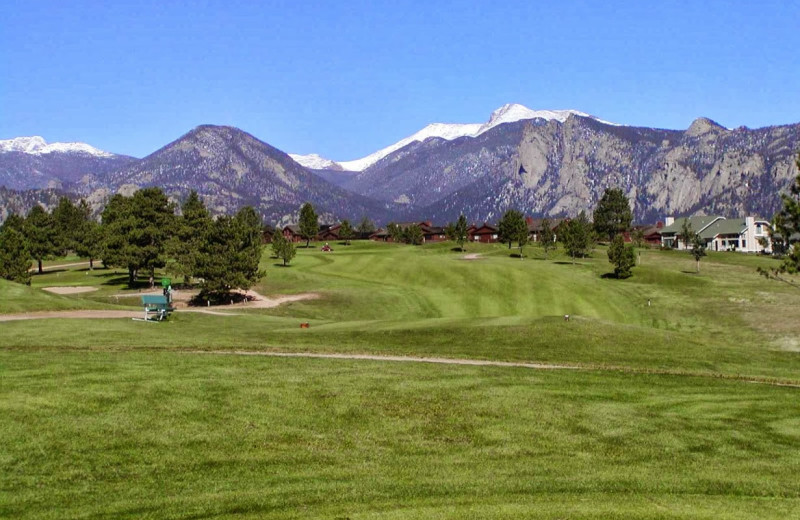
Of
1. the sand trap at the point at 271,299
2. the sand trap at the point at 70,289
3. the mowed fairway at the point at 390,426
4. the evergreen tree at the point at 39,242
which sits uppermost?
the evergreen tree at the point at 39,242

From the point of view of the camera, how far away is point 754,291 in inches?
3607

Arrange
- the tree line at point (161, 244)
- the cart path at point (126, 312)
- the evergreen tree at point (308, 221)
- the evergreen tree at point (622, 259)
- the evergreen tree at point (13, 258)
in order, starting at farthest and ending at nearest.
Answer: the evergreen tree at point (308, 221) → the evergreen tree at point (622, 259) → the evergreen tree at point (13, 258) → the tree line at point (161, 244) → the cart path at point (126, 312)

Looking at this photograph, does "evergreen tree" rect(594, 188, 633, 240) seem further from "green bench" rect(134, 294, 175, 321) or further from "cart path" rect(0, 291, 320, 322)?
"green bench" rect(134, 294, 175, 321)

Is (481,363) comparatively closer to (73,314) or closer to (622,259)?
(73,314)

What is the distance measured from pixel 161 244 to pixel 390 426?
79.3 m

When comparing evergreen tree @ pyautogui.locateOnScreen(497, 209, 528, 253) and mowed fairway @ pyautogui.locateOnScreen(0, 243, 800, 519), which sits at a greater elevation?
evergreen tree @ pyautogui.locateOnScreen(497, 209, 528, 253)

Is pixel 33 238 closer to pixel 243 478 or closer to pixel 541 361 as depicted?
pixel 541 361

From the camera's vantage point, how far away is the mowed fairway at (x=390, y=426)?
16.4 meters

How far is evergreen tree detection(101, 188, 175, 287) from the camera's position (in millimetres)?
93312

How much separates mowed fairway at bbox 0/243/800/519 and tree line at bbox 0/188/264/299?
101 feet

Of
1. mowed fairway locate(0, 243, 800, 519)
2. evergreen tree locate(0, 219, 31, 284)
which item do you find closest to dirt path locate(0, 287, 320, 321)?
evergreen tree locate(0, 219, 31, 284)

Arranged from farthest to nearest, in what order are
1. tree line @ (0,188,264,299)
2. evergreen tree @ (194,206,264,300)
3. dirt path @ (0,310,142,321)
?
tree line @ (0,188,264,299), evergreen tree @ (194,206,264,300), dirt path @ (0,310,142,321)

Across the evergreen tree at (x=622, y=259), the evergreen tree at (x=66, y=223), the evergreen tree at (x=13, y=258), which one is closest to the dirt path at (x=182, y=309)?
the evergreen tree at (x=13, y=258)

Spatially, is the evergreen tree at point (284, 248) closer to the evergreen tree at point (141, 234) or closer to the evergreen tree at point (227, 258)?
the evergreen tree at point (141, 234)
